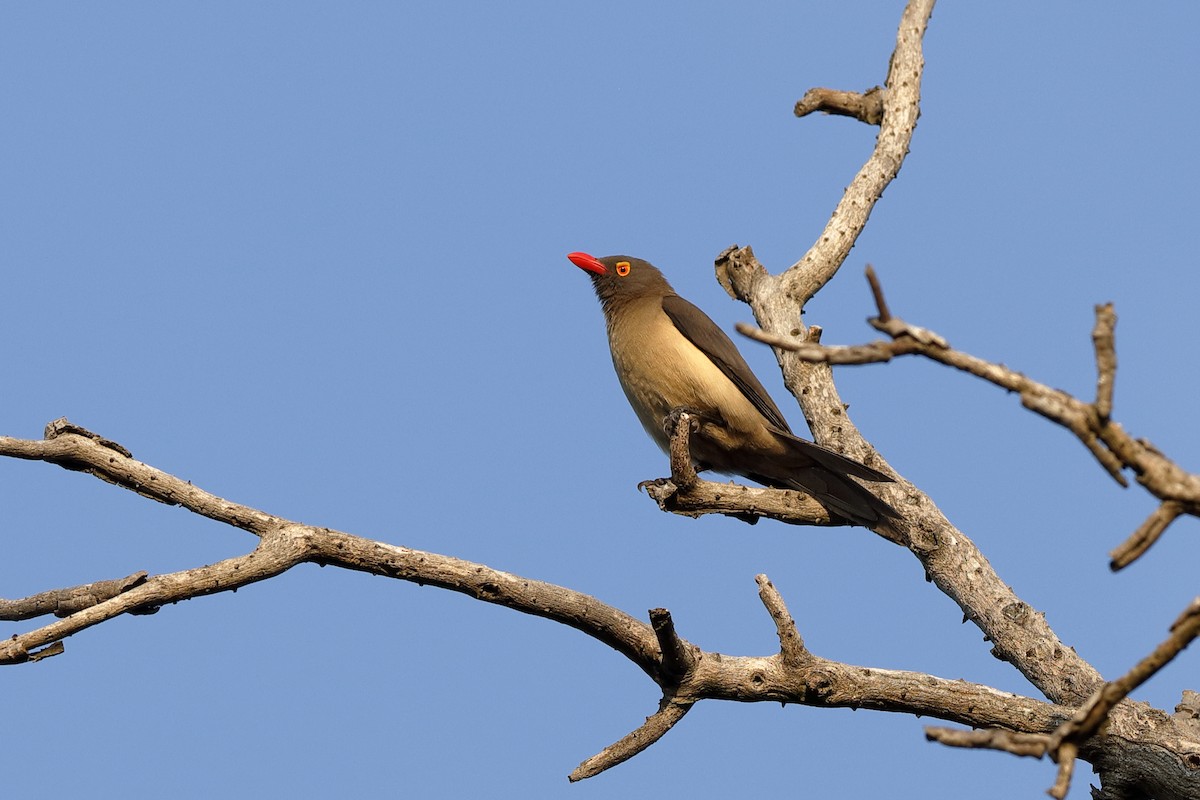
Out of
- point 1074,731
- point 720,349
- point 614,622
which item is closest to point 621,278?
point 720,349

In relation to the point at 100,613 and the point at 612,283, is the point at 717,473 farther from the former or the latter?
the point at 100,613

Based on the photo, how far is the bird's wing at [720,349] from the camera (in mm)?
7480

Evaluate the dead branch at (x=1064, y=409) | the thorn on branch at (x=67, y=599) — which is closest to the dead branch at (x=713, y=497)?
the thorn on branch at (x=67, y=599)

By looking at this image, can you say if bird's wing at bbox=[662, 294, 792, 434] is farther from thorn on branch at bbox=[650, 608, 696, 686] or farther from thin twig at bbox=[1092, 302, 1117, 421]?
thin twig at bbox=[1092, 302, 1117, 421]

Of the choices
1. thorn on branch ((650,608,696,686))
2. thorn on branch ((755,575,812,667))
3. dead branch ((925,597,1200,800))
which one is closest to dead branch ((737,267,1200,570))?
dead branch ((925,597,1200,800))

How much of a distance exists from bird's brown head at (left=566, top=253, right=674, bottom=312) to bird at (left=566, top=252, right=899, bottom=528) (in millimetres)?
252

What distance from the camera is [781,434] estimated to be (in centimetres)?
716

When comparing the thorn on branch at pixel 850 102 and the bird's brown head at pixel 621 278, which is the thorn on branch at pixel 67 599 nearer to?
the bird's brown head at pixel 621 278

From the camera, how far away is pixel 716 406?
742cm

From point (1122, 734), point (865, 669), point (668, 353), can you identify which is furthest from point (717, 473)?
point (1122, 734)

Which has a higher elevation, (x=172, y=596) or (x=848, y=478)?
(x=848, y=478)

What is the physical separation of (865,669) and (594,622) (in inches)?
54.0

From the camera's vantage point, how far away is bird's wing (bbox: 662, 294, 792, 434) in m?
7.48

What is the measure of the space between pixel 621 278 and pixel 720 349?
1249mm
